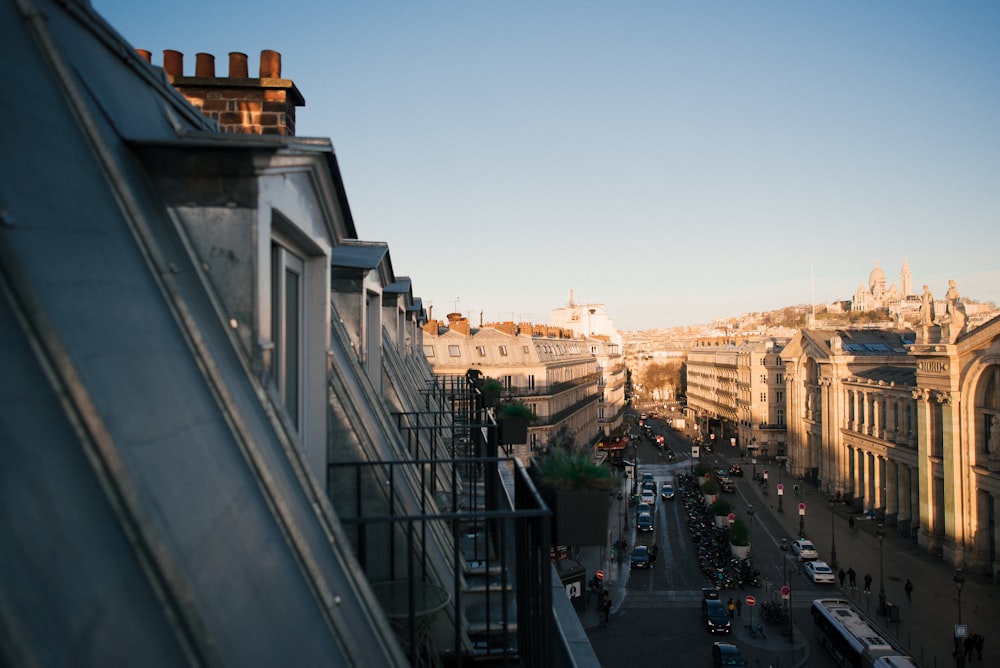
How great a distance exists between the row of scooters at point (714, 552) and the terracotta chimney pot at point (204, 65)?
3180cm

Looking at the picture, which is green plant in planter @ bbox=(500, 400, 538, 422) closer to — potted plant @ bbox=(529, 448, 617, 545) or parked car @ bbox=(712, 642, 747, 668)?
potted plant @ bbox=(529, 448, 617, 545)

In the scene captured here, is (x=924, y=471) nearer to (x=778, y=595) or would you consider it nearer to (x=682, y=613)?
(x=778, y=595)

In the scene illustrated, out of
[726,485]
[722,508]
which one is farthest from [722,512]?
[726,485]

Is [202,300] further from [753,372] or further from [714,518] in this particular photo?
[753,372]

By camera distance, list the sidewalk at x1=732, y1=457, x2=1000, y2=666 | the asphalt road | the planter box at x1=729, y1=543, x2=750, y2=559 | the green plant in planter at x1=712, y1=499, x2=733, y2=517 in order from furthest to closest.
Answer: the green plant in planter at x1=712, y1=499, x2=733, y2=517, the planter box at x1=729, y1=543, x2=750, y2=559, the sidewalk at x1=732, y1=457, x2=1000, y2=666, the asphalt road

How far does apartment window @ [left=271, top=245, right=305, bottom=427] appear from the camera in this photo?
454cm

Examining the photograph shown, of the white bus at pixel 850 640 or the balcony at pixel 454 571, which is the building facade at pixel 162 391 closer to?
the balcony at pixel 454 571

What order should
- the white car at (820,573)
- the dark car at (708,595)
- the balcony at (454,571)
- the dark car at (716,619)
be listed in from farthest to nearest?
the white car at (820,573) → the dark car at (708,595) → the dark car at (716,619) → the balcony at (454,571)

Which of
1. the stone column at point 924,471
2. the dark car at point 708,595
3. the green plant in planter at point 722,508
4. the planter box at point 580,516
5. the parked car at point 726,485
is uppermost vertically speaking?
the planter box at point 580,516

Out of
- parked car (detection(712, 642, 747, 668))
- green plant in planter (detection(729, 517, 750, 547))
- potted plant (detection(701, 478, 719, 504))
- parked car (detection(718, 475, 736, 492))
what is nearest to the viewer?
parked car (detection(712, 642, 747, 668))

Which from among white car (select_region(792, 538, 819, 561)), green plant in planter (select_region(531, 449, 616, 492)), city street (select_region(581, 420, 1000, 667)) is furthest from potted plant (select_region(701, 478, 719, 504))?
green plant in planter (select_region(531, 449, 616, 492))

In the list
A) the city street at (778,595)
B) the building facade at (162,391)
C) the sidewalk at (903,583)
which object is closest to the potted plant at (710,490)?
the city street at (778,595)

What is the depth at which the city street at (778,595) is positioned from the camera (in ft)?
84.8

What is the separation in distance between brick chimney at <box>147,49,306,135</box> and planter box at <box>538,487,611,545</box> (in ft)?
20.3
